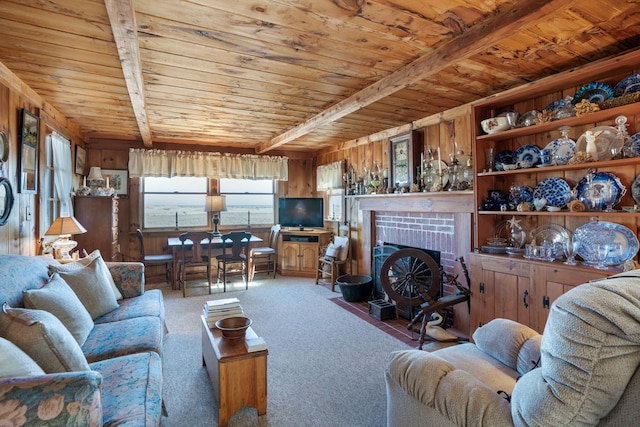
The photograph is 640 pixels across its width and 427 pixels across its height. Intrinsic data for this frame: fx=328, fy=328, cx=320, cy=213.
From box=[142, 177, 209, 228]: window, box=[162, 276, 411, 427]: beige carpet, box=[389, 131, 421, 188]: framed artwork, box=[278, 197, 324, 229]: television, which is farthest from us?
box=[278, 197, 324, 229]: television

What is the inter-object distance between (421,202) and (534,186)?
1.14 meters

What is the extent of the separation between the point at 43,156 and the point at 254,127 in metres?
2.31

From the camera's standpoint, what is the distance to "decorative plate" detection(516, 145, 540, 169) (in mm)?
2752

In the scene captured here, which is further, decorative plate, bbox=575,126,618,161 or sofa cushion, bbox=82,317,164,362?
decorative plate, bbox=575,126,618,161

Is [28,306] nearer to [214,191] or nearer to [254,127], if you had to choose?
[254,127]

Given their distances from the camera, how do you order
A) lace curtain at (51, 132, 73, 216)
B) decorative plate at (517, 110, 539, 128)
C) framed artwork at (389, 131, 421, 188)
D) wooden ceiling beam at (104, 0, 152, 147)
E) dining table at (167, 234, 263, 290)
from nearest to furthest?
wooden ceiling beam at (104, 0, 152, 147) → decorative plate at (517, 110, 539, 128) → lace curtain at (51, 132, 73, 216) → framed artwork at (389, 131, 421, 188) → dining table at (167, 234, 263, 290)

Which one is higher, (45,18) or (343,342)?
(45,18)

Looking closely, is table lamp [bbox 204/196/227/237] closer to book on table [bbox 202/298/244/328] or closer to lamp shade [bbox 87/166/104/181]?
lamp shade [bbox 87/166/104/181]

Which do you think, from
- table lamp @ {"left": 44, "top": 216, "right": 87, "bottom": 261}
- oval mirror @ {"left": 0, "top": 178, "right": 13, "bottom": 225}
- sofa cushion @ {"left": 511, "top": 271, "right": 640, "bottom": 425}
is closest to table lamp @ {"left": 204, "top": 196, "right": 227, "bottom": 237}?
table lamp @ {"left": 44, "top": 216, "right": 87, "bottom": 261}

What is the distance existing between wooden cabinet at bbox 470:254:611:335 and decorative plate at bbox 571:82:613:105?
1.21 meters

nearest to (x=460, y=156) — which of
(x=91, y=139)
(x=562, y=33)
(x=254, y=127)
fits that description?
(x=562, y=33)

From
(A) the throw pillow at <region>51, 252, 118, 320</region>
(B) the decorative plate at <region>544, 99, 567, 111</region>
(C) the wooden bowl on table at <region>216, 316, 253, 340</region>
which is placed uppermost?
(B) the decorative plate at <region>544, 99, 567, 111</region>

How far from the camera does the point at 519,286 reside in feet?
8.30

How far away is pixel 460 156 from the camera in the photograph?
3.52m
